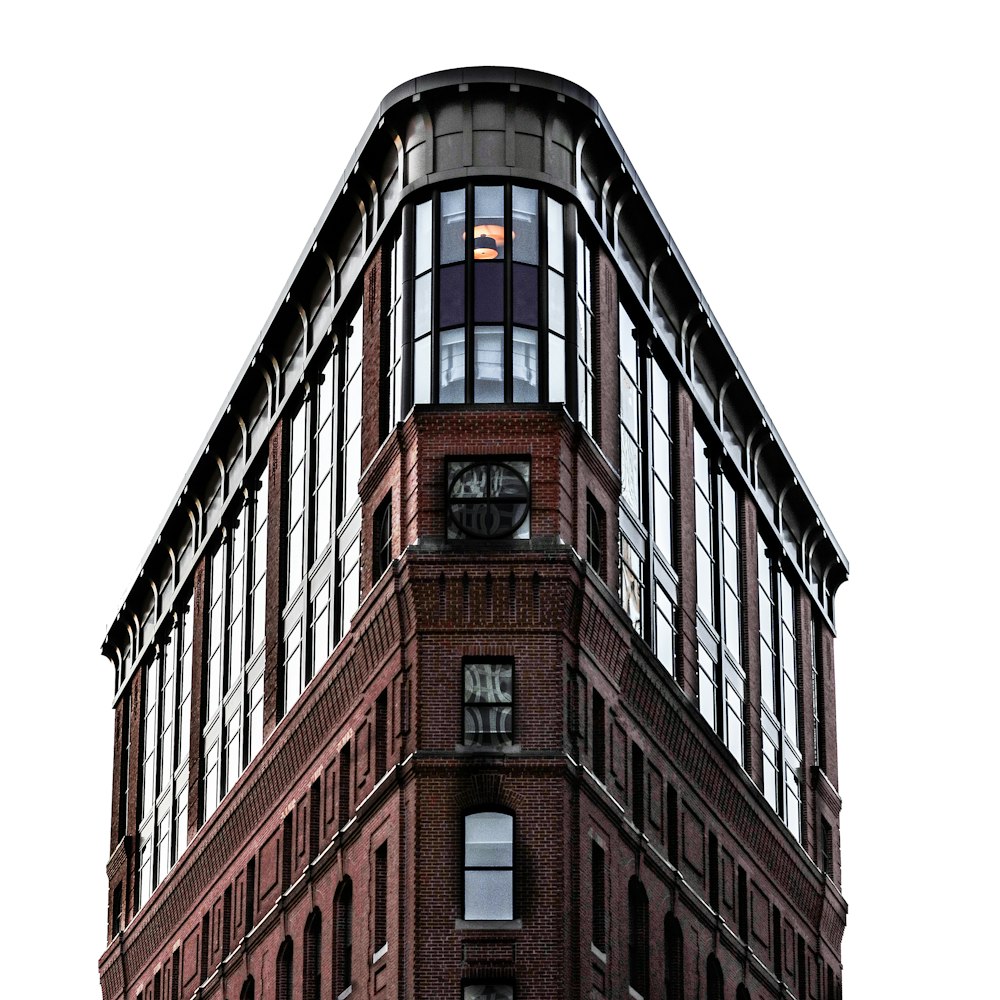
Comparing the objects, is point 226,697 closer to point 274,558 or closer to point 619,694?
→ point 274,558

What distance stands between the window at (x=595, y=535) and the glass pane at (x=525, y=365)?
3191 millimetres

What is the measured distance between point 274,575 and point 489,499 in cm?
1706

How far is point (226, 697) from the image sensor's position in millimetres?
95562

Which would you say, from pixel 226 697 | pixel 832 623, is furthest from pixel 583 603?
pixel 832 623

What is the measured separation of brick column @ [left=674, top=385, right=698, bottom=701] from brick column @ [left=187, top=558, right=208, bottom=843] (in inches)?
778

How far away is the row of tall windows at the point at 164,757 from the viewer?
102 metres

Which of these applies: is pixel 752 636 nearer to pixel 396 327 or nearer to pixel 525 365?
pixel 396 327

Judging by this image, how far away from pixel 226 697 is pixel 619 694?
22058mm

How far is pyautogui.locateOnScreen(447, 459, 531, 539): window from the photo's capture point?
7400 cm

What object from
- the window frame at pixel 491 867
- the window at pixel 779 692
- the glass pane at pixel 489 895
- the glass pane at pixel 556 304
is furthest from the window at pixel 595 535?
the window at pixel 779 692

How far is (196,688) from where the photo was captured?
9969 cm

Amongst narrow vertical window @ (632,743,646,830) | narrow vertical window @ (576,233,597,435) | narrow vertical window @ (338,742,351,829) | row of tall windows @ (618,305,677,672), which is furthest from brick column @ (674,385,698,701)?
narrow vertical window @ (338,742,351,829)

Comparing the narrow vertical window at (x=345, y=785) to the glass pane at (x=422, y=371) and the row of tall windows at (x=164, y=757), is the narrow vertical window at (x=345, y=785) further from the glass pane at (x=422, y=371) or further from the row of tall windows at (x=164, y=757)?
the row of tall windows at (x=164, y=757)

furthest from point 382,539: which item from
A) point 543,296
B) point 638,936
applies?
point 638,936
